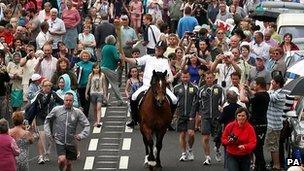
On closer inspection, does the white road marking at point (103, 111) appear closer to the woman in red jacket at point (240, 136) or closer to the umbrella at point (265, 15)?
A: the umbrella at point (265, 15)

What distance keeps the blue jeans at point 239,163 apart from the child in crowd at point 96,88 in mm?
7267

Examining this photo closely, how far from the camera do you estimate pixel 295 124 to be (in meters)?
25.0

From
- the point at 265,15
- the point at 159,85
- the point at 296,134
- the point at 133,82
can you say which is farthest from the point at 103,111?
the point at 296,134

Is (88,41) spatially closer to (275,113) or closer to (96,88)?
(96,88)

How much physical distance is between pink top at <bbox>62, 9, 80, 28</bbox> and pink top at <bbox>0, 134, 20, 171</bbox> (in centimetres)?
1487

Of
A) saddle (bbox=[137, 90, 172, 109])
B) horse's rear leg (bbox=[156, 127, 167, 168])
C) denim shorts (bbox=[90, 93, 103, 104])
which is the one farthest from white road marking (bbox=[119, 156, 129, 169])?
denim shorts (bbox=[90, 93, 103, 104])

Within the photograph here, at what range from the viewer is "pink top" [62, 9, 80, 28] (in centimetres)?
3712

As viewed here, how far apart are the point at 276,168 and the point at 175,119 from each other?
4.48m

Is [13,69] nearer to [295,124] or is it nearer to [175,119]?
[175,119]

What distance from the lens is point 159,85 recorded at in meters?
25.4

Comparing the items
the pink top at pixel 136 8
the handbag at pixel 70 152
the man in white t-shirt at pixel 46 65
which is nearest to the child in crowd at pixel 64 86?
the handbag at pixel 70 152

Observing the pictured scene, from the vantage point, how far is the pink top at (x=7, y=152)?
22266 millimetres

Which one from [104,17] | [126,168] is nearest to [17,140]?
[126,168]

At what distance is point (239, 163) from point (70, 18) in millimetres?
14844
